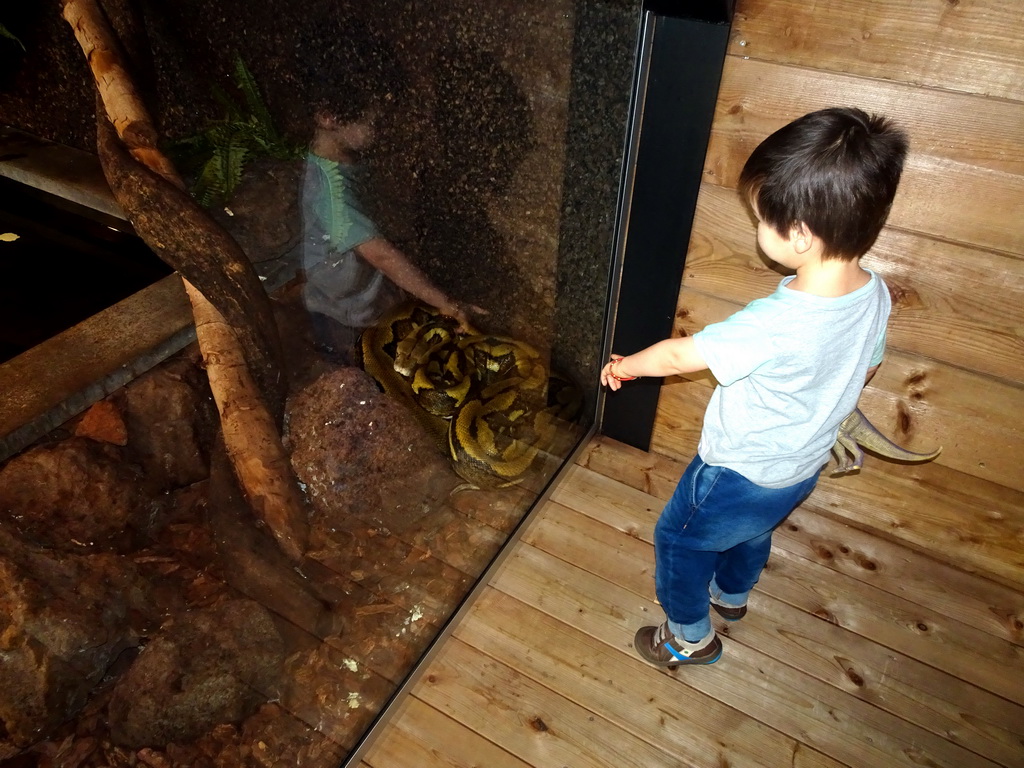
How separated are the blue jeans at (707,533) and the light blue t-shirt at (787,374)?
0.04 metres

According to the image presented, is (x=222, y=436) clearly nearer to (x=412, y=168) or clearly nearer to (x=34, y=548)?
(x=34, y=548)

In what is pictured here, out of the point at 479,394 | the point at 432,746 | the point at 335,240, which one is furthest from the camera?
the point at 479,394

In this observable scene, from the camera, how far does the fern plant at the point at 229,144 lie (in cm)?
129

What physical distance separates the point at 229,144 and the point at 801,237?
103 centimetres

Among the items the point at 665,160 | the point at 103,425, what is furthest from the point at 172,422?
the point at 665,160

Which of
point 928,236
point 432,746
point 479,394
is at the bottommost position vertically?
point 432,746

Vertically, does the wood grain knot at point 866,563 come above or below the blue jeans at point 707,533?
below

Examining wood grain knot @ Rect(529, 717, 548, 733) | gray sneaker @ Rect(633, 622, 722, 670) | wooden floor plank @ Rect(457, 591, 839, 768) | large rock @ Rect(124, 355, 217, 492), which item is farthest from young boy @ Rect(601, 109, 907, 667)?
large rock @ Rect(124, 355, 217, 492)

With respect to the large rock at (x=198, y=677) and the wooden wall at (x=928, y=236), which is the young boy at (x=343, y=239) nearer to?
the large rock at (x=198, y=677)

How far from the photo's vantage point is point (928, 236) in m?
1.57

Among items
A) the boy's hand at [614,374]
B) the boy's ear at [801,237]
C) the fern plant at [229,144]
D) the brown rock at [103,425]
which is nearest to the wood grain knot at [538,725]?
the boy's hand at [614,374]

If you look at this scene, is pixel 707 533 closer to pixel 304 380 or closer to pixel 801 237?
pixel 801 237

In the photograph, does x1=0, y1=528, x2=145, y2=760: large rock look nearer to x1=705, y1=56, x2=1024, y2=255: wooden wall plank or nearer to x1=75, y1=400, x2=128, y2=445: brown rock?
x1=75, y1=400, x2=128, y2=445: brown rock

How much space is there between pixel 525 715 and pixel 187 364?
1.13 metres
